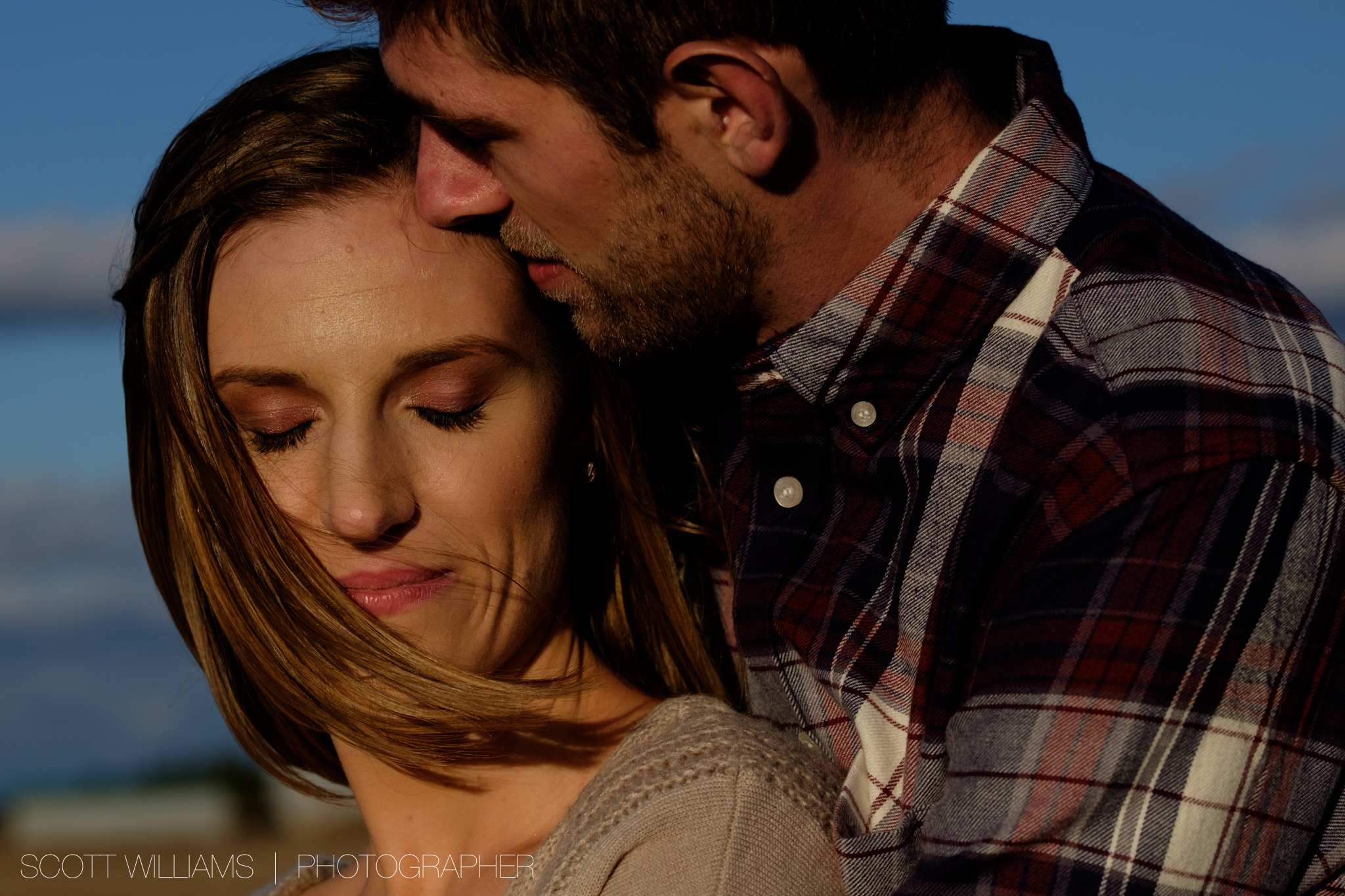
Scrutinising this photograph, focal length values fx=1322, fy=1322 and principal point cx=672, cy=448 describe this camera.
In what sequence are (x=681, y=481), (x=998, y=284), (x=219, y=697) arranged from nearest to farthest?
(x=998, y=284), (x=681, y=481), (x=219, y=697)

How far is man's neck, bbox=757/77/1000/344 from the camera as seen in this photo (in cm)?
225

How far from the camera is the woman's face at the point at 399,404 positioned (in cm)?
231

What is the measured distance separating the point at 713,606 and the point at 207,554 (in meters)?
1.06

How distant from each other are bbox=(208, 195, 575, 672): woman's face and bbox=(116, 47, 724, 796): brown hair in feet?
0.16

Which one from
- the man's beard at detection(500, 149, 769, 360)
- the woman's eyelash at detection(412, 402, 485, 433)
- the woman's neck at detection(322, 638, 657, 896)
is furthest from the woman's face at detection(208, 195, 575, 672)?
the woman's neck at detection(322, 638, 657, 896)

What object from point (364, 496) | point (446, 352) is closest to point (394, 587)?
point (364, 496)

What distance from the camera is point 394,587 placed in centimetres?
243

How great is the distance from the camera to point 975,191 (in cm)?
216

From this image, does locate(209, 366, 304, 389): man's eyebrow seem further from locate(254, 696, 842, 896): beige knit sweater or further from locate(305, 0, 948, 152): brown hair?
locate(254, 696, 842, 896): beige knit sweater

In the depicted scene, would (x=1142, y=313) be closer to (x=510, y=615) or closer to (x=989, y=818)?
(x=989, y=818)

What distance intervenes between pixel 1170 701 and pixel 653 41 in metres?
1.28

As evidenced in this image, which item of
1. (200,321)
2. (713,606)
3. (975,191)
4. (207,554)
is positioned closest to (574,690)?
(713,606)

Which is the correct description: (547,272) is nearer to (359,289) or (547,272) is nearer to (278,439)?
(359,289)

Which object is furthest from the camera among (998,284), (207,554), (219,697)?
(219,697)
